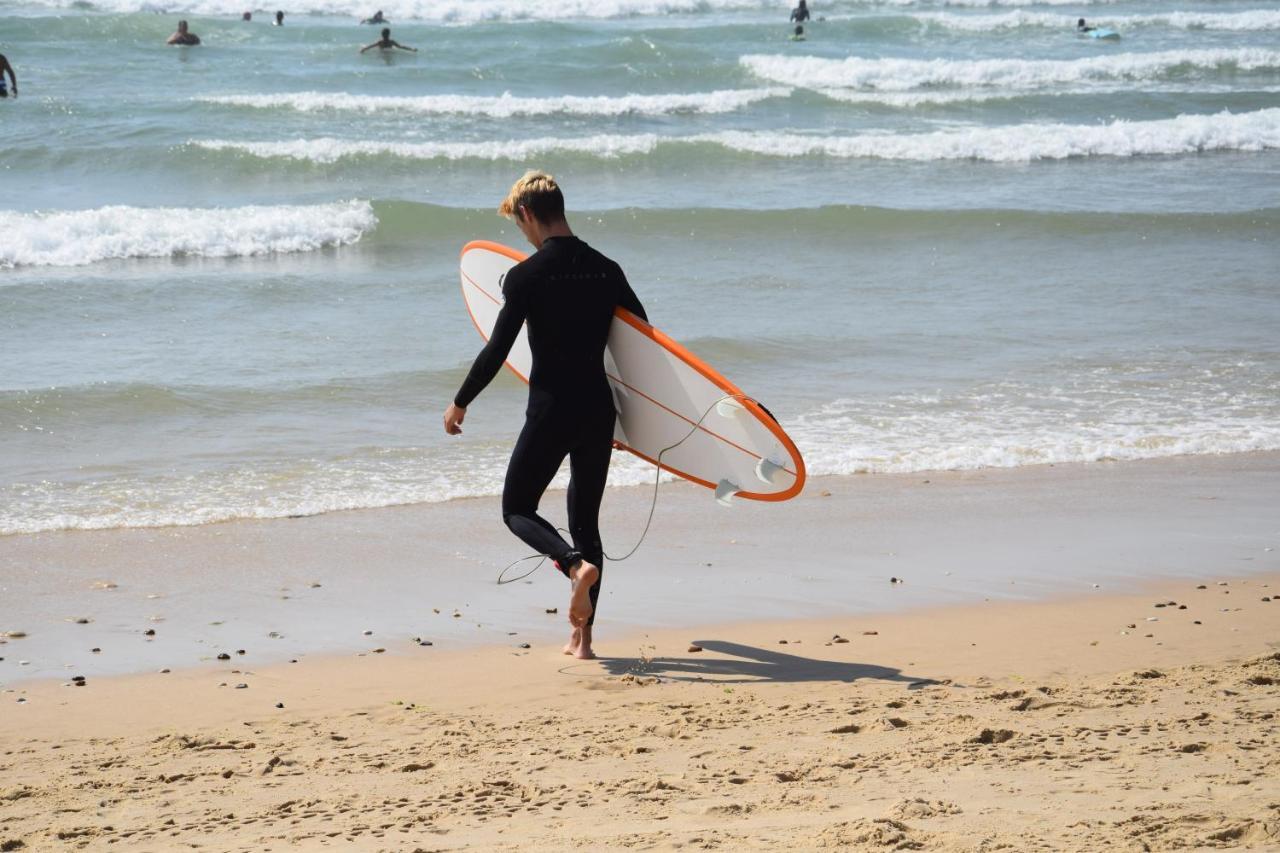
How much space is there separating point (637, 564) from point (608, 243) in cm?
822

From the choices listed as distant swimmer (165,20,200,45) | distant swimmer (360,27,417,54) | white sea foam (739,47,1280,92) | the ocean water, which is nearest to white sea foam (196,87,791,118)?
the ocean water

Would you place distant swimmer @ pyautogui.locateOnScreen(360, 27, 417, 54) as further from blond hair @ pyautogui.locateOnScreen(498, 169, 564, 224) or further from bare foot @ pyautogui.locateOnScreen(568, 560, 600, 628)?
bare foot @ pyautogui.locateOnScreen(568, 560, 600, 628)

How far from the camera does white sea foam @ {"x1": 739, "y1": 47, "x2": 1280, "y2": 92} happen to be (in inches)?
1008

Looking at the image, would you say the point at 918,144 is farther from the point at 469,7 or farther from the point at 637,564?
the point at 469,7

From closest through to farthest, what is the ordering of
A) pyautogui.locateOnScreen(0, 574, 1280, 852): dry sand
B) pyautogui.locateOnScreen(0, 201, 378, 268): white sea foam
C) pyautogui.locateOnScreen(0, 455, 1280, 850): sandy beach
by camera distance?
pyautogui.locateOnScreen(0, 574, 1280, 852): dry sand → pyautogui.locateOnScreen(0, 455, 1280, 850): sandy beach → pyautogui.locateOnScreen(0, 201, 378, 268): white sea foam

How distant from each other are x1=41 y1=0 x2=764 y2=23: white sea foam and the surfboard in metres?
27.9

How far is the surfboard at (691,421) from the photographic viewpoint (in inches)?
192

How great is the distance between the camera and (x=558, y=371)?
4562 millimetres

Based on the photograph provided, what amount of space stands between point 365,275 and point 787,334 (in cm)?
427

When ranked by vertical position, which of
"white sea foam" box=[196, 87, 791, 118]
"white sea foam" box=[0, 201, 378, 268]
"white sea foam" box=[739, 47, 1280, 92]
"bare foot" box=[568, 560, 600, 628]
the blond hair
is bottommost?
"bare foot" box=[568, 560, 600, 628]

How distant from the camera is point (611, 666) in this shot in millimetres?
4805

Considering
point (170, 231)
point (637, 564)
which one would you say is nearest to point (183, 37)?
point (170, 231)

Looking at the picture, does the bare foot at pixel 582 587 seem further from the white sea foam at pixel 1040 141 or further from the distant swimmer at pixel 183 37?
the distant swimmer at pixel 183 37

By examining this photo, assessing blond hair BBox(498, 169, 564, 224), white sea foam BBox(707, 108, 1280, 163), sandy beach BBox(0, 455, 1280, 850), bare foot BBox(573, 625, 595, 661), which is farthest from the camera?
white sea foam BBox(707, 108, 1280, 163)
